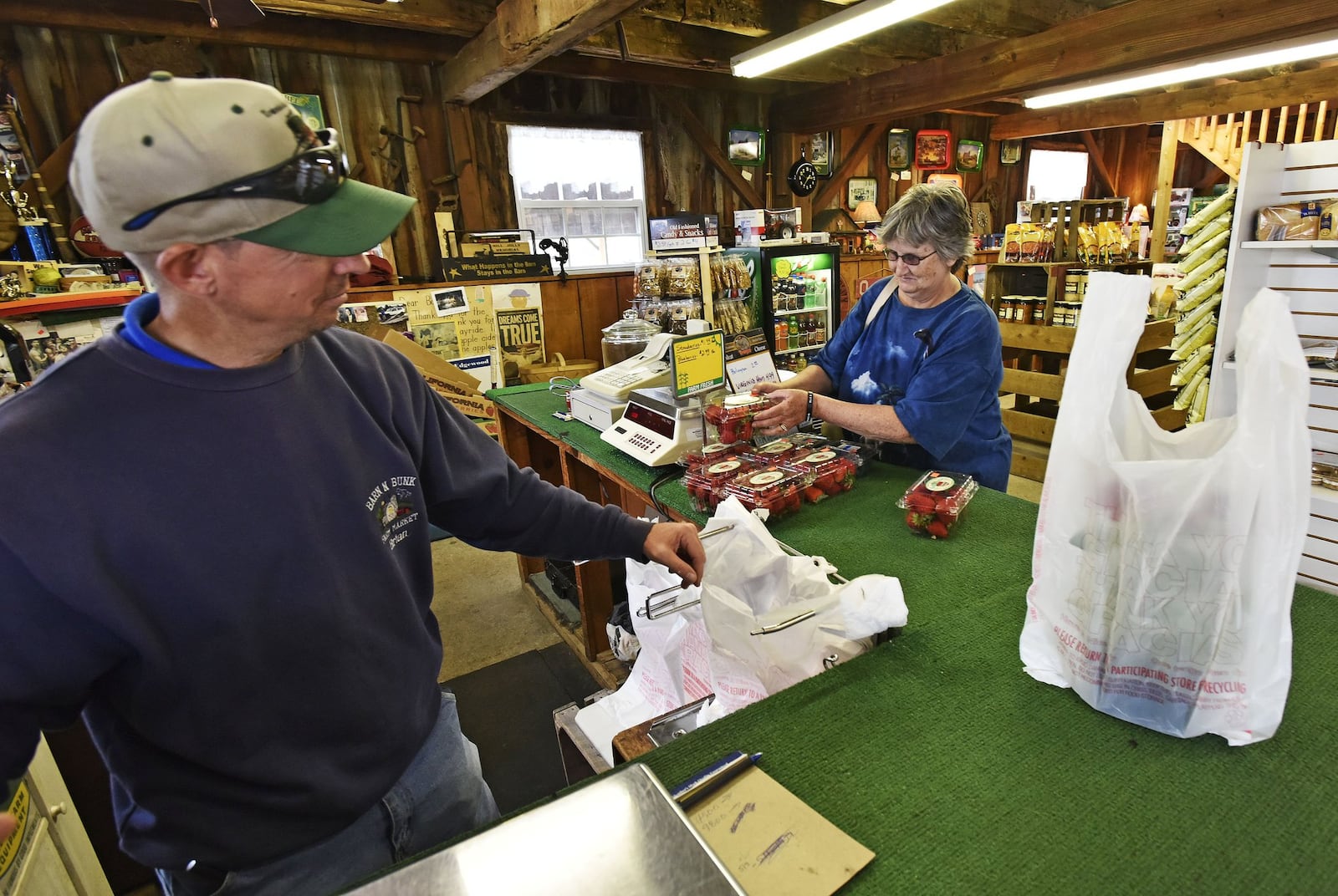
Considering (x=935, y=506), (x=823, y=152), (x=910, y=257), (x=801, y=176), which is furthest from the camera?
(x=823, y=152)

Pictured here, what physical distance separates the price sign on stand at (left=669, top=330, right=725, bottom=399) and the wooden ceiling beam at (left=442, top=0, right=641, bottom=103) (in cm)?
168

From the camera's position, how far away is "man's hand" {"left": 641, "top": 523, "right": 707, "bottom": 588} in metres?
1.12

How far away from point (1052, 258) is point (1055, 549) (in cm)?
437

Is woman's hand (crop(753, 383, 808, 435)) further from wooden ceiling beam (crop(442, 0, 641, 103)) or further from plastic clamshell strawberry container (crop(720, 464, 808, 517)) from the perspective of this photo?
wooden ceiling beam (crop(442, 0, 641, 103))

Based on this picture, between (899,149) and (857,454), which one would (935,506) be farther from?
Result: (899,149)

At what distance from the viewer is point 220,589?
2.64 ft

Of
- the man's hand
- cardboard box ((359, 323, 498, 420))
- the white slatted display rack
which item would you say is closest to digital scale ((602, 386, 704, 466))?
the man's hand

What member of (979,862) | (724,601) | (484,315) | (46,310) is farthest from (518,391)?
(979,862)

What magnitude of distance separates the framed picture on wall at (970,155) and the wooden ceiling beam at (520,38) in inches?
215

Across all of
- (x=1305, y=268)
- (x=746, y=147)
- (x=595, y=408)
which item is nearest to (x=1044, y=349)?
(x=1305, y=268)

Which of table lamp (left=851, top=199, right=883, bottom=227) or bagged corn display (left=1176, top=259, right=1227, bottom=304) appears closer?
bagged corn display (left=1176, top=259, right=1227, bottom=304)

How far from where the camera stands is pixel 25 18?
3275 millimetres

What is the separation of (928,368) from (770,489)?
0.64 meters

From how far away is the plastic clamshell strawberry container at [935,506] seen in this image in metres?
1.39
